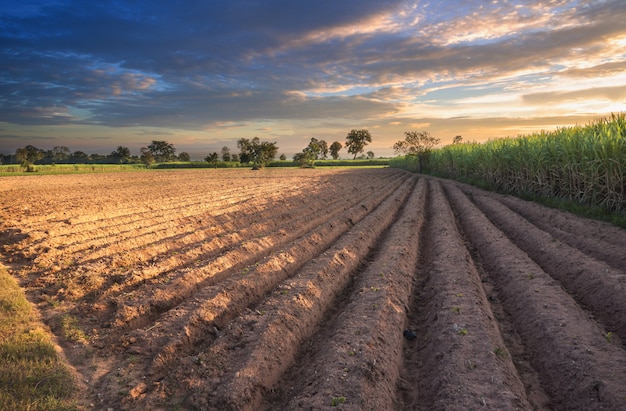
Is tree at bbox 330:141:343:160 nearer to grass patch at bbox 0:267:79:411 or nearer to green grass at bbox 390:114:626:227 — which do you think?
green grass at bbox 390:114:626:227

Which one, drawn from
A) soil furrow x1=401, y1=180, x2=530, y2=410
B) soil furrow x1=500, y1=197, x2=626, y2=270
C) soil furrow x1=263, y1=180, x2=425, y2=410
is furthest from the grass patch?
soil furrow x1=500, y1=197, x2=626, y2=270

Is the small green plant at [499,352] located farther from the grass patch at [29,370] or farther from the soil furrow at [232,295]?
the grass patch at [29,370]

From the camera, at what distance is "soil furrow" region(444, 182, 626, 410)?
377cm

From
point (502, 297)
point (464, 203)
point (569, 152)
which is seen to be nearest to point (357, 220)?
point (464, 203)

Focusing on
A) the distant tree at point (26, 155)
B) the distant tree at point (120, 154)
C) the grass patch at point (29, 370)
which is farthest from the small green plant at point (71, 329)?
the distant tree at point (120, 154)

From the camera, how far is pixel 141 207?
1530cm

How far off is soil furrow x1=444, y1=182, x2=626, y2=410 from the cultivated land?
0.02 metres

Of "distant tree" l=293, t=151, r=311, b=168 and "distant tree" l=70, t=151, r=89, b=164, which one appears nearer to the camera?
"distant tree" l=293, t=151, r=311, b=168

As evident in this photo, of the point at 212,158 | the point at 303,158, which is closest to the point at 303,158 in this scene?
the point at 303,158

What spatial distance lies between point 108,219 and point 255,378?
10573 millimetres

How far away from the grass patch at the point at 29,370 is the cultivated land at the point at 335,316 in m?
0.24

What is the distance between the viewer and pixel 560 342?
4672 millimetres

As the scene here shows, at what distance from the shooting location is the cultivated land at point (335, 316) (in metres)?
3.88

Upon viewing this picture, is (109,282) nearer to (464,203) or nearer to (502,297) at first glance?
(502,297)
